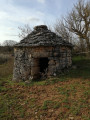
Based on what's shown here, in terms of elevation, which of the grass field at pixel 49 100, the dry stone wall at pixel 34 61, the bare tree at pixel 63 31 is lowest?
the grass field at pixel 49 100

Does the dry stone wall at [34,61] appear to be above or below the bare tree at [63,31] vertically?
below

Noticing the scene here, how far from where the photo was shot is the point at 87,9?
12.5 m

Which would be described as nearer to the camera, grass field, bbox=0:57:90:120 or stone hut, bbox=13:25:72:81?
grass field, bbox=0:57:90:120

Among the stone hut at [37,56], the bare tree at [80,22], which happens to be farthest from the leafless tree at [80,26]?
the stone hut at [37,56]

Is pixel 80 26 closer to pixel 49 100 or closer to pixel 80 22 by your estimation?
pixel 80 22

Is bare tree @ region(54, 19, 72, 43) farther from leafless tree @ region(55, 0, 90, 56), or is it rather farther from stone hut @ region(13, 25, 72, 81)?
stone hut @ region(13, 25, 72, 81)

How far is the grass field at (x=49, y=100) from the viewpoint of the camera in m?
3.15

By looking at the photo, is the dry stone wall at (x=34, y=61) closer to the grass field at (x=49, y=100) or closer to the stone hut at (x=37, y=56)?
the stone hut at (x=37, y=56)

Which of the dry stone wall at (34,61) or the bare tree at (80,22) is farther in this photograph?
the bare tree at (80,22)

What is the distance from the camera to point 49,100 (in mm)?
3861

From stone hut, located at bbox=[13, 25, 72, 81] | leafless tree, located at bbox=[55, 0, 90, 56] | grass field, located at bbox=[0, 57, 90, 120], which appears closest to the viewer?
grass field, located at bbox=[0, 57, 90, 120]

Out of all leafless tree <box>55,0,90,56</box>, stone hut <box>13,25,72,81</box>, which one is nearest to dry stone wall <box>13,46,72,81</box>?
stone hut <box>13,25,72,81</box>

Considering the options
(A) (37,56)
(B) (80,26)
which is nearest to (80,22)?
(B) (80,26)

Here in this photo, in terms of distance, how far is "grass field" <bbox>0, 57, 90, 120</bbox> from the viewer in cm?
315
